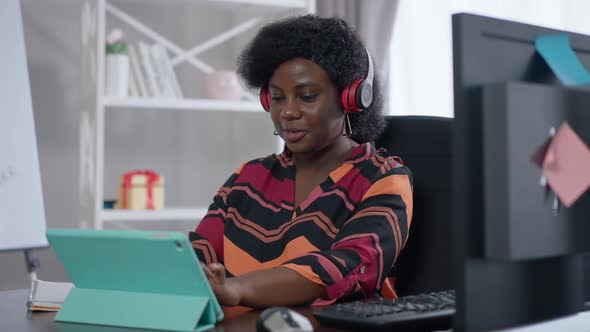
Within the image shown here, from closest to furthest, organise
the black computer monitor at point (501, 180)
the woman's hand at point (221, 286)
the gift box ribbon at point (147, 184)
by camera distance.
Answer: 1. the black computer monitor at point (501, 180)
2. the woman's hand at point (221, 286)
3. the gift box ribbon at point (147, 184)

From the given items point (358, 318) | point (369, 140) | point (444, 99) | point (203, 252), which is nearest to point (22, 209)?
point (203, 252)

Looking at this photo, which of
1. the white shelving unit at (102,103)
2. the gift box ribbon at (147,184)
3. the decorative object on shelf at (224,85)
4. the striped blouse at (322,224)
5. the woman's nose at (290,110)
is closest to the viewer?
the striped blouse at (322,224)

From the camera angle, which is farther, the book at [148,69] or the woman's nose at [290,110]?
the book at [148,69]

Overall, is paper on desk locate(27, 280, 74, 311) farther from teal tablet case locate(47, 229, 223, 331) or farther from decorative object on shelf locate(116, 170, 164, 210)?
decorative object on shelf locate(116, 170, 164, 210)

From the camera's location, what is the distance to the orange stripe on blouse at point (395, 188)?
140 cm

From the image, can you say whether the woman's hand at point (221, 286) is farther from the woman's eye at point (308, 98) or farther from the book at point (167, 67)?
the book at point (167, 67)

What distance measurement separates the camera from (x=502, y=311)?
0.82m

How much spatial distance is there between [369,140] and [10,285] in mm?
1927

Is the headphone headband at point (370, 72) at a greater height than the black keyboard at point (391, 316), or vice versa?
the headphone headband at point (370, 72)

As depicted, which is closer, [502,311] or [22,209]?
[502,311]

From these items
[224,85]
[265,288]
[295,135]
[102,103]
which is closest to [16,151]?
[102,103]

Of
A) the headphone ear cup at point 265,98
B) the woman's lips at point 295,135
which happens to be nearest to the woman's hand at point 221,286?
the woman's lips at point 295,135

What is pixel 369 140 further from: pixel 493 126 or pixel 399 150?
pixel 493 126

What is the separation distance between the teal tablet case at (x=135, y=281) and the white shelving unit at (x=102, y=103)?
1679 mm
